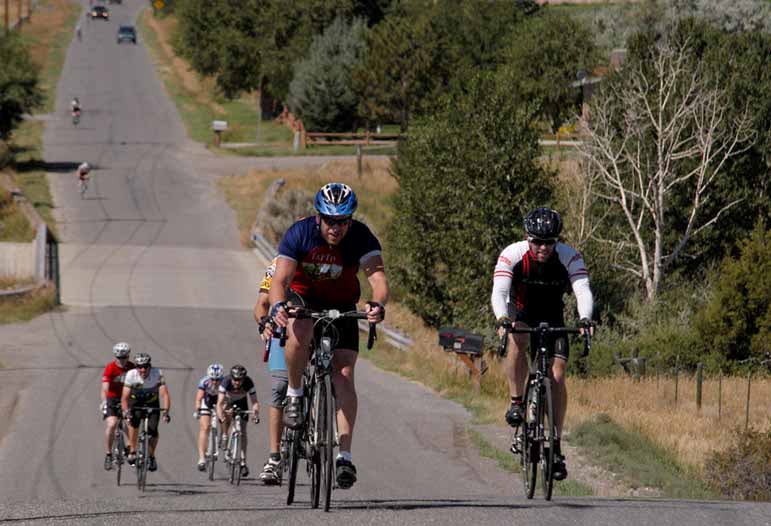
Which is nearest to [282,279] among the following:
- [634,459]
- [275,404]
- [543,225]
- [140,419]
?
[275,404]

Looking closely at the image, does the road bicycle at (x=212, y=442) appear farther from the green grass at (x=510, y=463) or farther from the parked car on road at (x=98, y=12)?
the parked car on road at (x=98, y=12)

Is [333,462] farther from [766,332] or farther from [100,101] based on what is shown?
[100,101]

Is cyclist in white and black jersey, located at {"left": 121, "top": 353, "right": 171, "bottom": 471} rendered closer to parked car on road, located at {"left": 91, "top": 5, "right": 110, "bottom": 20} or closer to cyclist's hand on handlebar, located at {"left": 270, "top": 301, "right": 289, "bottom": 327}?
cyclist's hand on handlebar, located at {"left": 270, "top": 301, "right": 289, "bottom": 327}

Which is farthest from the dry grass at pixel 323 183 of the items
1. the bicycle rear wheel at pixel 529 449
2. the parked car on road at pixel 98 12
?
the parked car on road at pixel 98 12

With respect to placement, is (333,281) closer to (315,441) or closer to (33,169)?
(315,441)

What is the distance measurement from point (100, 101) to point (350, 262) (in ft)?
278

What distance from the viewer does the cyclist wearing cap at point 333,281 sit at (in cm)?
906

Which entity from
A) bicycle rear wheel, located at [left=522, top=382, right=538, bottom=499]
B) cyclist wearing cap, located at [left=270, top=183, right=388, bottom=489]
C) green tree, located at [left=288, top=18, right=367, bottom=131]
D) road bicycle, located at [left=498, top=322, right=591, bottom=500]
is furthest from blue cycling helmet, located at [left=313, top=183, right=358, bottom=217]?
green tree, located at [left=288, top=18, right=367, bottom=131]

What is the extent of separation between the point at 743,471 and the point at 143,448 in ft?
29.1

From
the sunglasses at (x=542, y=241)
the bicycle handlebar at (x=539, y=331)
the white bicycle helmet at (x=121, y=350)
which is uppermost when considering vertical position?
the sunglasses at (x=542, y=241)

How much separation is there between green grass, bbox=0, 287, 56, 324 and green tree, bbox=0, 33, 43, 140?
2397cm

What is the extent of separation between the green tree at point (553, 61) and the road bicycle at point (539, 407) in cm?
6351

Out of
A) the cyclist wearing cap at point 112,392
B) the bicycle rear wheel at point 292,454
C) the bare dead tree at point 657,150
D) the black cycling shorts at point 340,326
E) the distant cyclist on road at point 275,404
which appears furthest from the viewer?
the bare dead tree at point 657,150

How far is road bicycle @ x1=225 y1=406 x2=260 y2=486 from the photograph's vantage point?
60.9 feet
